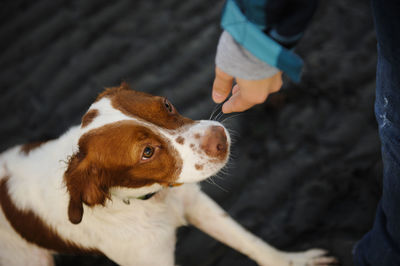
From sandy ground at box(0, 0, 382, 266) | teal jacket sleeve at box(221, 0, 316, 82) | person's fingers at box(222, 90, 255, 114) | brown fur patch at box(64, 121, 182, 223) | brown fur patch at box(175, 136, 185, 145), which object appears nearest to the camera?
teal jacket sleeve at box(221, 0, 316, 82)

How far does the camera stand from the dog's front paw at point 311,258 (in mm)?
2551

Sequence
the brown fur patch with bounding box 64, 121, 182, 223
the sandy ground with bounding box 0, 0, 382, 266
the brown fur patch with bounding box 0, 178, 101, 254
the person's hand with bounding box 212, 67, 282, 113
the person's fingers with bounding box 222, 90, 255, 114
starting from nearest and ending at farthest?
the person's hand with bounding box 212, 67, 282, 113, the person's fingers with bounding box 222, 90, 255, 114, the brown fur patch with bounding box 64, 121, 182, 223, the brown fur patch with bounding box 0, 178, 101, 254, the sandy ground with bounding box 0, 0, 382, 266

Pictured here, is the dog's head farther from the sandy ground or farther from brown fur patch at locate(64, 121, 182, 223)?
the sandy ground

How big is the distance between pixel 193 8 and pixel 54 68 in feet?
5.95

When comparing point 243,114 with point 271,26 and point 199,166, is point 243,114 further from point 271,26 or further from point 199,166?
point 271,26

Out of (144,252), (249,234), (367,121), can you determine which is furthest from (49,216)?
(367,121)

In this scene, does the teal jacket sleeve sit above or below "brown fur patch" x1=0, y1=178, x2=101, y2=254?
above

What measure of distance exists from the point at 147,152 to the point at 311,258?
1577mm

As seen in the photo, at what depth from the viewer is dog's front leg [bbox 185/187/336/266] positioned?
2.53 m

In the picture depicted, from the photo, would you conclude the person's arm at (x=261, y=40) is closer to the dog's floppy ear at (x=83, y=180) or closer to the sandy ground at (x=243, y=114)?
the dog's floppy ear at (x=83, y=180)

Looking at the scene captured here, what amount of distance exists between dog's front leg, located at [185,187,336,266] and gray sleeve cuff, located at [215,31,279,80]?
4.67ft

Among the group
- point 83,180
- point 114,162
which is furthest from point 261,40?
point 83,180

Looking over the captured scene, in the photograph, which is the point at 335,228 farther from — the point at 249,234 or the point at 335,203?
the point at 249,234

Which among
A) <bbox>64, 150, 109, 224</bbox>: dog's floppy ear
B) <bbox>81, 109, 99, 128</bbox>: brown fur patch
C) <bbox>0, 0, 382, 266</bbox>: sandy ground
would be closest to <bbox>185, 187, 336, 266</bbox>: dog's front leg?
<bbox>0, 0, 382, 266</bbox>: sandy ground
